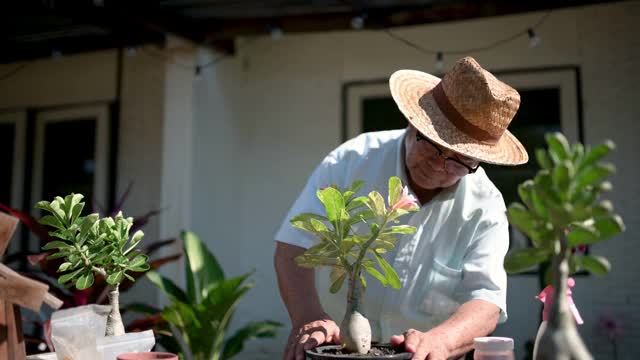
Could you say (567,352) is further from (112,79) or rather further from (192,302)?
(112,79)

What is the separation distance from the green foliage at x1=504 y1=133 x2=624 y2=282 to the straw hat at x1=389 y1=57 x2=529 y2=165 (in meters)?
0.67

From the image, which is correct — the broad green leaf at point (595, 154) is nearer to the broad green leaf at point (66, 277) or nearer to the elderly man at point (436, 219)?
the elderly man at point (436, 219)

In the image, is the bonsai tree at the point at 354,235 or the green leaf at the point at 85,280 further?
the green leaf at the point at 85,280

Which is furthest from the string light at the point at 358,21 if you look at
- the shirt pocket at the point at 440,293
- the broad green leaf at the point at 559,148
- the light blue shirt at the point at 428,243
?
the broad green leaf at the point at 559,148

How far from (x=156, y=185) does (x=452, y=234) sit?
338cm

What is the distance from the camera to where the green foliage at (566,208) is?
1027 millimetres

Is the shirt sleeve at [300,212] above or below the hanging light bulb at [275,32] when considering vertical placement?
below

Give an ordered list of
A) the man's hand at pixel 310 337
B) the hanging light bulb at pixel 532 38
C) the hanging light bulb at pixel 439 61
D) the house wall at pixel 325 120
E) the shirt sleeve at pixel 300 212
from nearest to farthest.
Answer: the man's hand at pixel 310 337, the shirt sleeve at pixel 300 212, the hanging light bulb at pixel 532 38, the house wall at pixel 325 120, the hanging light bulb at pixel 439 61

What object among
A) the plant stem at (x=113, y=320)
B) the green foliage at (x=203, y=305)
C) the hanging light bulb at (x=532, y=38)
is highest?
the hanging light bulb at (x=532, y=38)

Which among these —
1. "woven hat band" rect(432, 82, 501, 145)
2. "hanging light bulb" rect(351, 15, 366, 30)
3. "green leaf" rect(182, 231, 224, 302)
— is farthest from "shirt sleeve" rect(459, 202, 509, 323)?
"hanging light bulb" rect(351, 15, 366, 30)

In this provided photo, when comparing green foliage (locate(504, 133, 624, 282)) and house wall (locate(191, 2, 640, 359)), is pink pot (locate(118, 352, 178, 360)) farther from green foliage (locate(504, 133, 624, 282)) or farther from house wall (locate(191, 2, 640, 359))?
house wall (locate(191, 2, 640, 359))

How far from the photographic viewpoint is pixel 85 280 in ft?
4.94

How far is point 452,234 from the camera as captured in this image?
2195 mm

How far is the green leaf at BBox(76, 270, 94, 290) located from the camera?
1.48m
